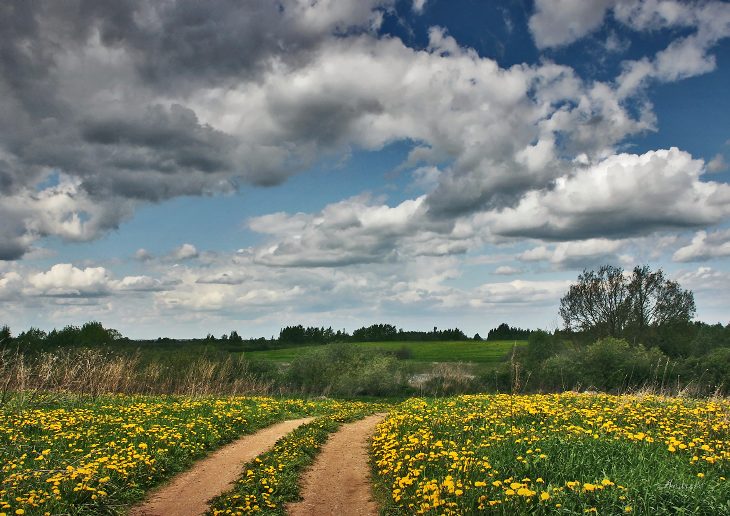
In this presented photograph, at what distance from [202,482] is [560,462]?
7090 mm

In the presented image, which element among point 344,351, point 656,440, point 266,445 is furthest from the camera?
point 344,351

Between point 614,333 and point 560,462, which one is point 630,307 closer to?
point 614,333

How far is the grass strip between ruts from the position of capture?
906cm

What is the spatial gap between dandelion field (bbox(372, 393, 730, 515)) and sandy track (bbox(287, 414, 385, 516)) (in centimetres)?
40

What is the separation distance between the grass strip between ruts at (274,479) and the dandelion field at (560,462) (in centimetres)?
171

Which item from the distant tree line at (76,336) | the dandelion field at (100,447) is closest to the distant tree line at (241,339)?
the distant tree line at (76,336)

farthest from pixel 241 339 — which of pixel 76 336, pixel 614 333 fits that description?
pixel 614 333

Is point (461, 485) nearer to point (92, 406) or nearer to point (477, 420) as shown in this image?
point (477, 420)

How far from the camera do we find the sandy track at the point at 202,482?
938 cm

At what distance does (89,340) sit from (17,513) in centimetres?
5943

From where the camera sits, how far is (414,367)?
50062mm

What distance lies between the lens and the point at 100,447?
485 inches

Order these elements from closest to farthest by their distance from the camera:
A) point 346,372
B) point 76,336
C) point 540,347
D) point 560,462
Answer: point 560,462 → point 346,372 → point 540,347 → point 76,336

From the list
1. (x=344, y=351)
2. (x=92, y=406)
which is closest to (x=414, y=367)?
(x=344, y=351)
